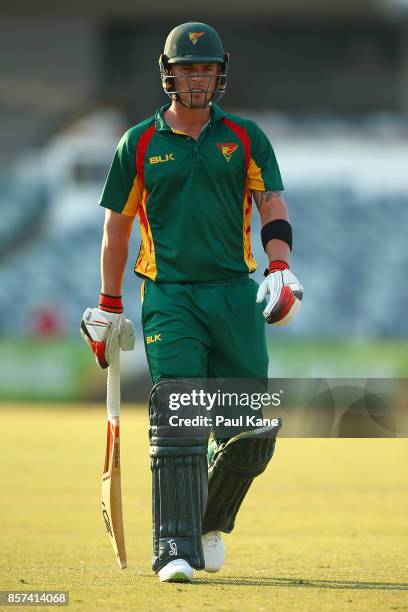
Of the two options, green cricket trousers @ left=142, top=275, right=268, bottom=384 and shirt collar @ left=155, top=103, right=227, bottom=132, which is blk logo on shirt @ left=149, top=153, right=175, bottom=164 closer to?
shirt collar @ left=155, top=103, right=227, bottom=132

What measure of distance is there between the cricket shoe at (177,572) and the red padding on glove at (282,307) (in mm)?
927

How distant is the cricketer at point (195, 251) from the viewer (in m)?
4.76

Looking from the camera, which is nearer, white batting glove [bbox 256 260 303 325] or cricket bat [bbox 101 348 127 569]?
white batting glove [bbox 256 260 303 325]

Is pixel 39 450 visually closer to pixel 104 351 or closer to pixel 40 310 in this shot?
pixel 104 351

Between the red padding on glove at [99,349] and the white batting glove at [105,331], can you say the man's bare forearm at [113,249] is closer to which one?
the white batting glove at [105,331]

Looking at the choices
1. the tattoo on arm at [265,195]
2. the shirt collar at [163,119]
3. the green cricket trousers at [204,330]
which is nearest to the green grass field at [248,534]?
the green cricket trousers at [204,330]

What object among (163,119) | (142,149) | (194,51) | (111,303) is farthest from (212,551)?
(194,51)

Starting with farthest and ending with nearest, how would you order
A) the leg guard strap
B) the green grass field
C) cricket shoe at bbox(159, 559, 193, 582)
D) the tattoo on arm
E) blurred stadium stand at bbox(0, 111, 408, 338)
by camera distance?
blurred stadium stand at bbox(0, 111, 408, 338) → the tattoo on arm → the leg guard strap → cricket shoe at bbox(159, 559, 193, 582) → the green grass field

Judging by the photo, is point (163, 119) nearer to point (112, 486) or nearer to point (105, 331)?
point (105, 331)

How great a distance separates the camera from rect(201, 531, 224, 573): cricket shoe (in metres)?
5.01

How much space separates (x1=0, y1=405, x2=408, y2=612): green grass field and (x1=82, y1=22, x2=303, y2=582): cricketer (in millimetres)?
381

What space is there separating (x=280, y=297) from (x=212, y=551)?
3.64ft

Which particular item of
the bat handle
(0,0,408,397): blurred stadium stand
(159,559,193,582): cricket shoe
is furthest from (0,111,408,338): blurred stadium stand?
(159,559,193,582): cricket shoe

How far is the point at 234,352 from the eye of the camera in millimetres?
4879
